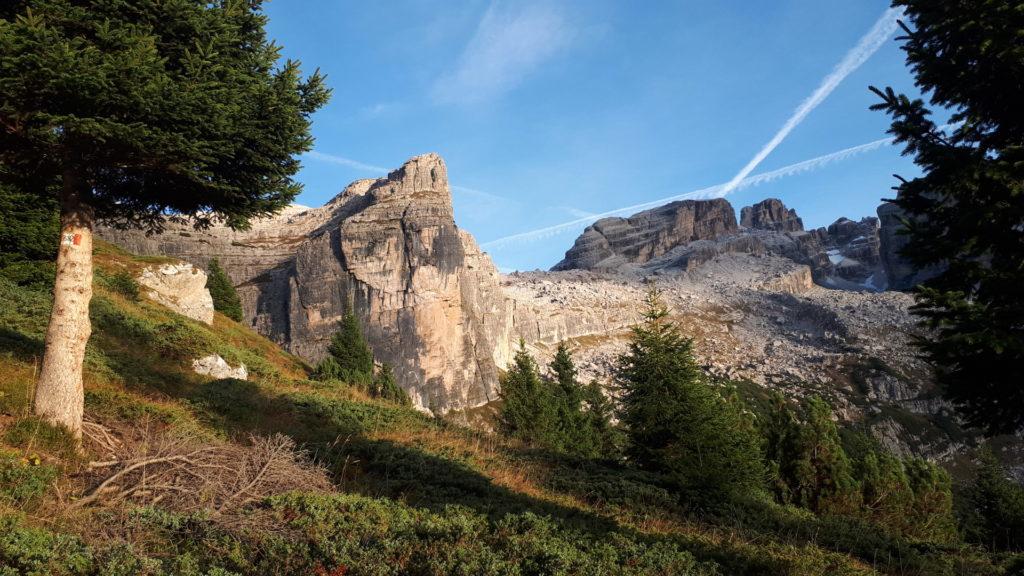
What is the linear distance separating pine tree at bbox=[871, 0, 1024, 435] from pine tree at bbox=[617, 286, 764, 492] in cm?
693

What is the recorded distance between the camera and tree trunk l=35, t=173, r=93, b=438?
25.4ft

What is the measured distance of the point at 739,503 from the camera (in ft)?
43.9

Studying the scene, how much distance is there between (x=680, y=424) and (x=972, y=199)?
11919 mm

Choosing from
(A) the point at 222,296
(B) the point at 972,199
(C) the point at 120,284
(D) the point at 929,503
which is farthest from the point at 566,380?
(B) the point at 972,199

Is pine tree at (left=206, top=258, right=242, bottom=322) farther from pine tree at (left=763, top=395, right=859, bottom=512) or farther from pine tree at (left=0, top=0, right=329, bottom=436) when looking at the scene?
pine tree at (left=763, top=395, right=859, bottom=512)

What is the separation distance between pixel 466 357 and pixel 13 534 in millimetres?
97283

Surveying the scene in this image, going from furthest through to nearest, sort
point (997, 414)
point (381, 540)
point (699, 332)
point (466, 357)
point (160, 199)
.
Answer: point (699, 332), point (466, 357), point (160, 199), point (997, 414), point (381, 540)

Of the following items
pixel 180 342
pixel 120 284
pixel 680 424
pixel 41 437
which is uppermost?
pixel 120 284

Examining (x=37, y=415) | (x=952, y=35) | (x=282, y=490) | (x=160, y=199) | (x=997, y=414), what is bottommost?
(x=282, y=490)

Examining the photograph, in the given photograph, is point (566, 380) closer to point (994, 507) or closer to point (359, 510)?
point (994, 507)

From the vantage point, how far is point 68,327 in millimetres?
7906

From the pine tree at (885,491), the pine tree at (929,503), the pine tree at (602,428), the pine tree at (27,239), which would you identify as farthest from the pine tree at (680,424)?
the pine tree at (27,239)

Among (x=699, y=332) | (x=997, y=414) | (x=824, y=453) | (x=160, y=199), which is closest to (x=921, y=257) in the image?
(x=997, y=414)

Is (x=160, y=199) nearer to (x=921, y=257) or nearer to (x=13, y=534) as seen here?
(x=13, y=534)
